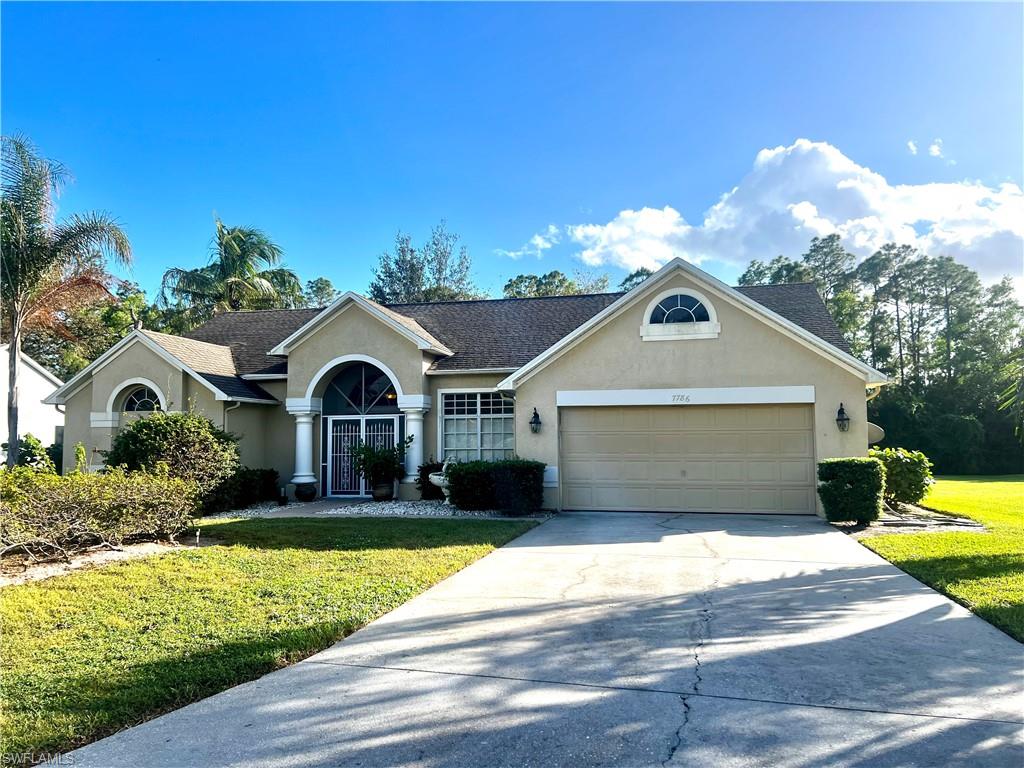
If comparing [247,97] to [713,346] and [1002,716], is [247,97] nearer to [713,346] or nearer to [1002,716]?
[713,346]

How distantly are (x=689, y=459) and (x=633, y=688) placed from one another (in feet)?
31.8

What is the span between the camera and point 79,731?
3729 millimetres

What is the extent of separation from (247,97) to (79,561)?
33.5ft

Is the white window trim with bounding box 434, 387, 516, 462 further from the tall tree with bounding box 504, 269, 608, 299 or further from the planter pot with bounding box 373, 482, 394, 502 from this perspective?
the tall tree with bounding box 504, 269, 608, 299

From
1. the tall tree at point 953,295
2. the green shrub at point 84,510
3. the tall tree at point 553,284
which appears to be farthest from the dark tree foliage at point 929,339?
the green shrub at point 84,510

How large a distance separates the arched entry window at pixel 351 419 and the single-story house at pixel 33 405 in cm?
1559

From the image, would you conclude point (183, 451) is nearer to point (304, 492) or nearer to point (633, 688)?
point (304, 492)

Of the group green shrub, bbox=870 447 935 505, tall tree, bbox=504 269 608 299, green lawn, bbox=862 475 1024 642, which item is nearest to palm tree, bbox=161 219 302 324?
tall tree, bbox=504 269 608 299

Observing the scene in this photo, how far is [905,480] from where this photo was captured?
46.3ft

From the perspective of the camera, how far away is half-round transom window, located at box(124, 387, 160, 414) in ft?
54.1

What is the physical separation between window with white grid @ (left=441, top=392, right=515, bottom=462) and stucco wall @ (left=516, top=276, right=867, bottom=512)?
1.90 metres

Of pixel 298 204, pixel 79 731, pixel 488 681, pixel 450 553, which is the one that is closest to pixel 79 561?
pixel 450 553

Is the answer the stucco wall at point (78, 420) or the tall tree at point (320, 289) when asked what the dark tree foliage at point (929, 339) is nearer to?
the tall tree at point (320, 289)

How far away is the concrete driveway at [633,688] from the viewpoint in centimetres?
351
